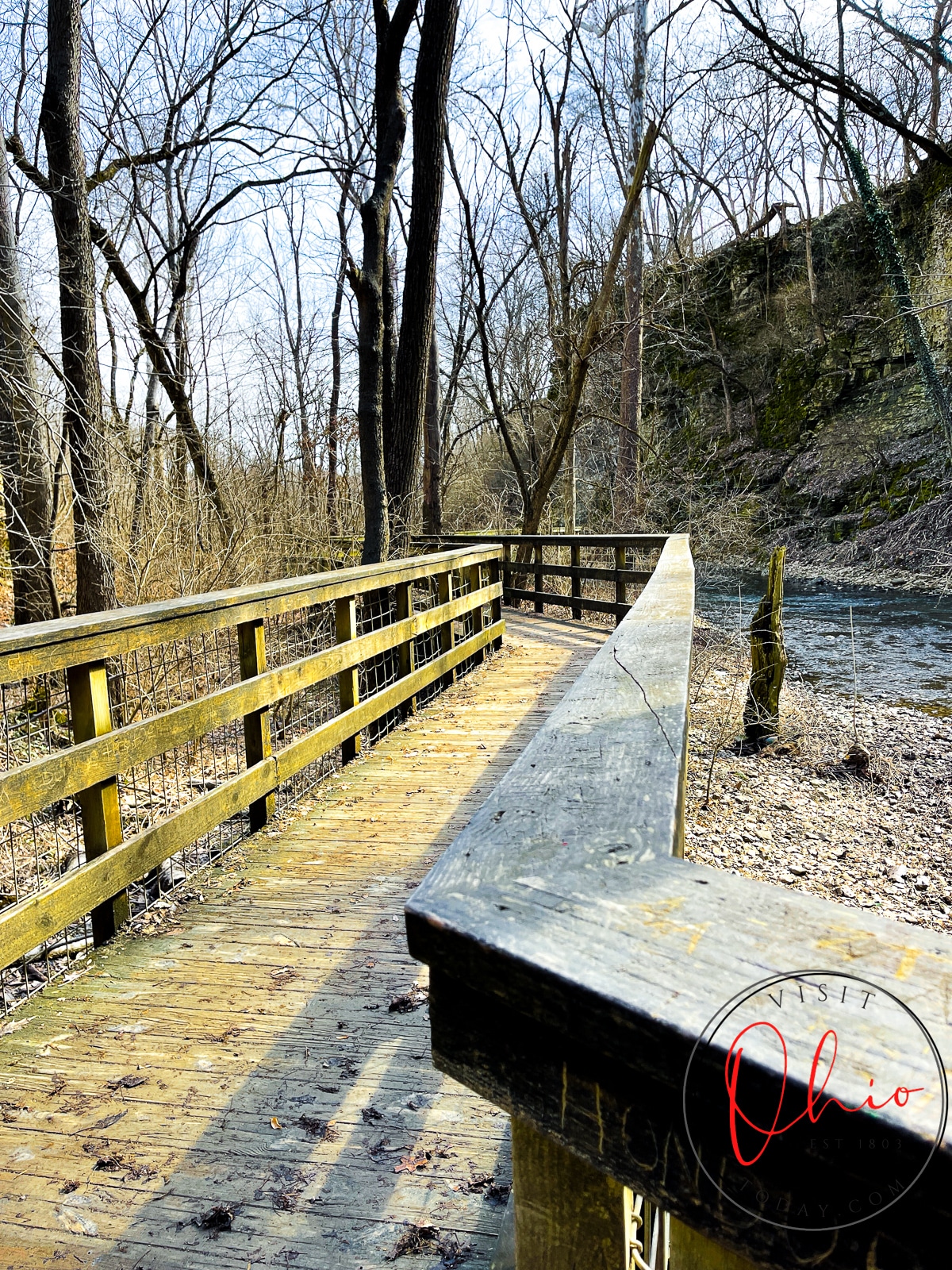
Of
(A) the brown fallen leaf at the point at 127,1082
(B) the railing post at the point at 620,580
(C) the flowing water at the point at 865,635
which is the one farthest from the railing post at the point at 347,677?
(C) the flowing water at the point at 865,635

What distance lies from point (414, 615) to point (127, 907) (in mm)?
3353

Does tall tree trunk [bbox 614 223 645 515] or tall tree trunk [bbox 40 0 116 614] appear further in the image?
tall tree trunk [bbox 614 223 645 515]

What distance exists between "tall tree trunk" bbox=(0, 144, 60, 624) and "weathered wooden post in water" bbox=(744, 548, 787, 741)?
237 inches

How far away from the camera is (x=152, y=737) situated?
3.06 meters

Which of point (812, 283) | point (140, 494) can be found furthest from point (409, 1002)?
point (812, 283)

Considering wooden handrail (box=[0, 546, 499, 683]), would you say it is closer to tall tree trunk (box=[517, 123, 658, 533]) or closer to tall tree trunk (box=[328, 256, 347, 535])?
tall tree trunk (box=[328, 256, 347, 535])

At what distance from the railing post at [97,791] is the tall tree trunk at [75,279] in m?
4.53

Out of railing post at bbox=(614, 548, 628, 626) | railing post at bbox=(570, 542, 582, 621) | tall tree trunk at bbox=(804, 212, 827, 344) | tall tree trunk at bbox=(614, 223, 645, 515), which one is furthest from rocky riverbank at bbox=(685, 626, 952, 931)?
tall tree trunk at bbox=(804, 212, 827, 344)

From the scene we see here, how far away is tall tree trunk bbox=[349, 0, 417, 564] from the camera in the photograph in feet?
25.6

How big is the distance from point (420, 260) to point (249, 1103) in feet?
26.7

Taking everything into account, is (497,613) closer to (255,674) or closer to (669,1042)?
(255,674)

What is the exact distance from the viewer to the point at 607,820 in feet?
3.00

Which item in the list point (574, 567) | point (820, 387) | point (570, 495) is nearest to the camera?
point (574, 567)

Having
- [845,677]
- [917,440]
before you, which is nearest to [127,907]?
[845,677]
